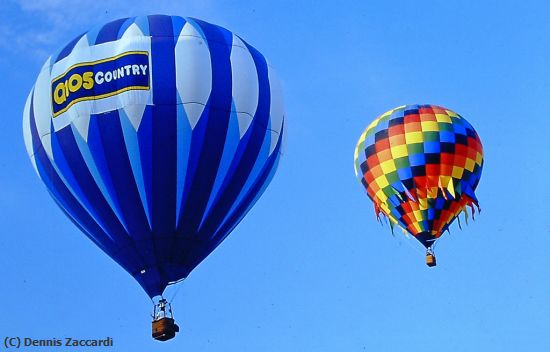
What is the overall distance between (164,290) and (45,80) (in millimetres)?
4162

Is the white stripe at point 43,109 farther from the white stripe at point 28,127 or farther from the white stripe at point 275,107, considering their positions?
the white stripe at point 275,107

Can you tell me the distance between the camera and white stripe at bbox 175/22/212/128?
2158cm

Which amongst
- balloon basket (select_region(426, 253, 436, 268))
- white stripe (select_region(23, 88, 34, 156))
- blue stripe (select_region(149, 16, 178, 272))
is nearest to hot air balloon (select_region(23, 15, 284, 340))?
blue stripe (select_region(149, 16, 178, 272))

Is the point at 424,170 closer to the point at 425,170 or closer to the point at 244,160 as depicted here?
the point at 425,170

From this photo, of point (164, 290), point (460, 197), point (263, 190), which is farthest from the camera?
point (460, 197)

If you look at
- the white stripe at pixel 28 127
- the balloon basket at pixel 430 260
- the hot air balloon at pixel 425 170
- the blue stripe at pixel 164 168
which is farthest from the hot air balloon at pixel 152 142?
the balloon basket at pixel 430 260

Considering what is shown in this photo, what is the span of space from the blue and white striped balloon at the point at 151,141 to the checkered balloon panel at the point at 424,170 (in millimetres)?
5987

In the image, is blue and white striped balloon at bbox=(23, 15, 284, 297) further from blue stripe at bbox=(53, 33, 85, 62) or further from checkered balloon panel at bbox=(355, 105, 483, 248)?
checkered balloon panel at bbox=(355, 105, 483, 248)

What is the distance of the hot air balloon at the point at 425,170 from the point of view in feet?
90.5

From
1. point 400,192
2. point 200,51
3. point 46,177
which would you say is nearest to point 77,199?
point 46,177

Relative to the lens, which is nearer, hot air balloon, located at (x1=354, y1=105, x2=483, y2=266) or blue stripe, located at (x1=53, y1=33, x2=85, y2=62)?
blue stripe, located at (x1=53, y1=33, x2=85, y2=62)

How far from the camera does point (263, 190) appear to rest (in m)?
23.0

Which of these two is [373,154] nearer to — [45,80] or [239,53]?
[239,53]

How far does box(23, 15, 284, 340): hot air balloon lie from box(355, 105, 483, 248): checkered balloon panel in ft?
19.6
